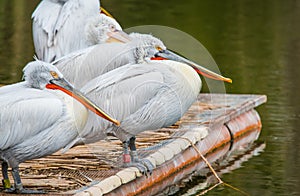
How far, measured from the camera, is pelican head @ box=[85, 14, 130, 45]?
6988 mm

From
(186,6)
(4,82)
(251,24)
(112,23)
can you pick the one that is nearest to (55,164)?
(112,23)

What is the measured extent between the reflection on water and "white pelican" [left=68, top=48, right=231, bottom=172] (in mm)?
678

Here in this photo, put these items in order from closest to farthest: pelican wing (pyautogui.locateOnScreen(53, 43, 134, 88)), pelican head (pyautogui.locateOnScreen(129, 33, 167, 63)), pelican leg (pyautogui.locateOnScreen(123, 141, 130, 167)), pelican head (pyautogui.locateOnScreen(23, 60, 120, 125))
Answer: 1. pelican head (pyautogui.locateOnScreen(23, 60, 120, 125))
2. pelican leg (pyautogui.locateOnScreen(123, 141, 130, 167))
3. pelican head (pyautogui.locateOnScreen(129, 33, 167, 63))
4. pelican wing (pyautogui.locateOnScreen(53, 43, 134, 88))

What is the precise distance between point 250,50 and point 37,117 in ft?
22.2

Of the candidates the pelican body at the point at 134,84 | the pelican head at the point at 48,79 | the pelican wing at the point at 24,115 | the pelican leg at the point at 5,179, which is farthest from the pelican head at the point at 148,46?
the pelican leg at the point at 5,179

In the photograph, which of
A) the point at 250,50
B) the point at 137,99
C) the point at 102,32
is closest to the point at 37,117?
the point at 137,99

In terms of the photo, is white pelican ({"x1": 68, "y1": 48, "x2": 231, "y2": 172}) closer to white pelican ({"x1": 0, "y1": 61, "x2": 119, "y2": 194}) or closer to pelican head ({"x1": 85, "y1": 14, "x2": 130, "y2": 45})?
white pelican ({"x1": 0, "y1": 61, "x2": 119, "y2": 194})

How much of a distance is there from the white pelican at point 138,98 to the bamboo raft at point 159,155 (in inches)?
6.9

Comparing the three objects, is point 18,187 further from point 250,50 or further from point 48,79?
point 250,50

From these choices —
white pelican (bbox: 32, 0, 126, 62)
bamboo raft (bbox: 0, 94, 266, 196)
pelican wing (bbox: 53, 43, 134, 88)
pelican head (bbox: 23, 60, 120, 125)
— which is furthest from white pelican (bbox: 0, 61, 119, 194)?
white pelican (bbox: 32, 0, 126, 62)

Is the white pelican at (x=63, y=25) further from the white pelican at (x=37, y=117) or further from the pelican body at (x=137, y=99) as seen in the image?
the white pelican at (x=37, y=117)

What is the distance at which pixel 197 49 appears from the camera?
265 inches

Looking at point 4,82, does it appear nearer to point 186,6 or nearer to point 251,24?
point 251,24

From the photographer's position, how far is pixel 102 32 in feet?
23.0
